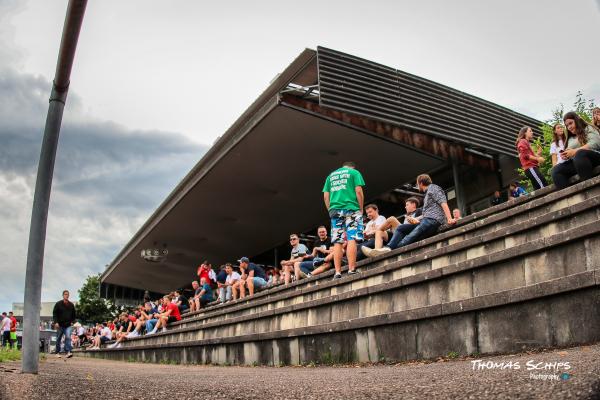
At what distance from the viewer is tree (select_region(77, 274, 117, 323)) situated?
49594 mm

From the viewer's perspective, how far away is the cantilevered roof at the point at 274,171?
14.8 metres

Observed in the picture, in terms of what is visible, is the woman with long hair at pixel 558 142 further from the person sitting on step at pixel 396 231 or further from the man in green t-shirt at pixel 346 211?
the man in green t-shirt at pixel 346 211

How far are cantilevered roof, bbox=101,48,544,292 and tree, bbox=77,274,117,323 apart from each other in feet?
69.4

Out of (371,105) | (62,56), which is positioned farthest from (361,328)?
(371,105)

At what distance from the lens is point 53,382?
4125mm

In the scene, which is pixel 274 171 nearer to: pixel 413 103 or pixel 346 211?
pixel 413 103

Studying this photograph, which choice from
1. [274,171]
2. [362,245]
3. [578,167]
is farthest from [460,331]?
[274,171]

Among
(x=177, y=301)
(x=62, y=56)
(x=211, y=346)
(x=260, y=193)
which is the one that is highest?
(x=260, y=193)

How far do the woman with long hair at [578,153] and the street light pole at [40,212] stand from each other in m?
5.84

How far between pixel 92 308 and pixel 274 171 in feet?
121

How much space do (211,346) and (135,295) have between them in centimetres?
3747

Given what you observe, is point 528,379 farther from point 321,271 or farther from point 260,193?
point 260,193

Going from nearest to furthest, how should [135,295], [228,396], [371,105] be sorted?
[228,396]
[371,105]
[135,295]

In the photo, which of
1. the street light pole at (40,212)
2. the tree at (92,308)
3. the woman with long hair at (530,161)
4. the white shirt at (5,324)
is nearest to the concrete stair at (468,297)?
the woman with long hair at (530,161)
